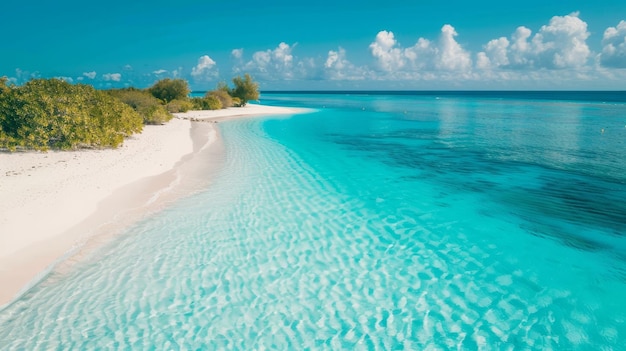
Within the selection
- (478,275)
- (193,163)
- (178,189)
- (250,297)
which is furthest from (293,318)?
Answer: (193,163)

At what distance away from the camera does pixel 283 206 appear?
49.6ft

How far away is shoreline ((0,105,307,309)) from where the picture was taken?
32.5 ft

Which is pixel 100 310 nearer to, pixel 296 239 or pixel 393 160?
pixel 296 239

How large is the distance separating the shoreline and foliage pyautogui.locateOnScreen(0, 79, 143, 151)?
2.99ft

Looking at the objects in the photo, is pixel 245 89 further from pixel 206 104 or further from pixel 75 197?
pixel 75 197

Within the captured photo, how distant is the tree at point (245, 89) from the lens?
86.1 meters

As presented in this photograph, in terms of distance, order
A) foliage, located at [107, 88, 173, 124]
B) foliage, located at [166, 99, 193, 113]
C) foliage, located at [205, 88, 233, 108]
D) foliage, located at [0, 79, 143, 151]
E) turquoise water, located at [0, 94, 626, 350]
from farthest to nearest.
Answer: foliage, located at [205, 88, 233, 108], foliage, located at [166, 99, 193, 113], foliage, located at [107, 88, 173, 124], foliage, located at [0, 79, 143, 151], turquoise water, located at [0, 94, 626, 350]

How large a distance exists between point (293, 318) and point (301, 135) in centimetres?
3114

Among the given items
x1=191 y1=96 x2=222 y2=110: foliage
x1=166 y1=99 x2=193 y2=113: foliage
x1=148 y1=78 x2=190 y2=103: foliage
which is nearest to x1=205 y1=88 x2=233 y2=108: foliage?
x1=191 y1=96 x2=222 y2=110: foliage

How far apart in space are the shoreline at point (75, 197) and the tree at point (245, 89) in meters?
62.2

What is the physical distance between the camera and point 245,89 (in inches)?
3396

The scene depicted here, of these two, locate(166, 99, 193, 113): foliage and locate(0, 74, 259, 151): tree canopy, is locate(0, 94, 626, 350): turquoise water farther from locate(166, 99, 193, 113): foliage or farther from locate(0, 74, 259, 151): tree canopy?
locate(166, 99, 193, 113): foliage

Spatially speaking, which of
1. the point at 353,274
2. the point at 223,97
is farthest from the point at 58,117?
the point at 223,97

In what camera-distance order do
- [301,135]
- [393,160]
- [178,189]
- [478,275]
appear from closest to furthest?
1. [478,275]
2. [178,189]
3. [393,160]
4. [301,135]
